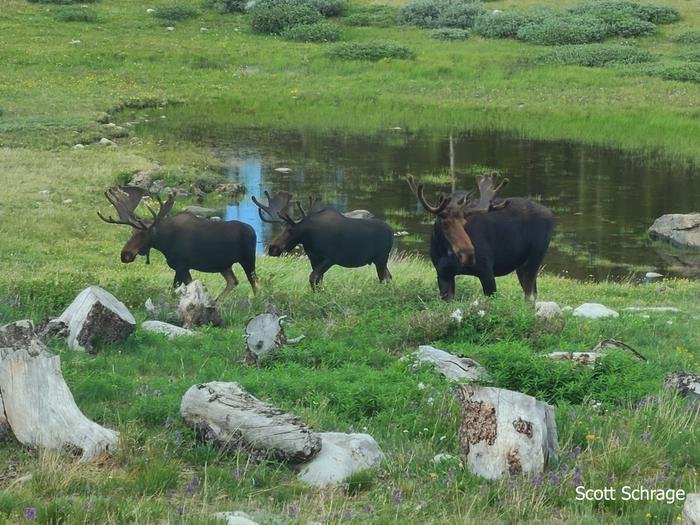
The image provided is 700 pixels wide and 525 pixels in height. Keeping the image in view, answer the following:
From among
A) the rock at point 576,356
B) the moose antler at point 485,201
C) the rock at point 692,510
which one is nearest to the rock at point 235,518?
the rock at point 692,510

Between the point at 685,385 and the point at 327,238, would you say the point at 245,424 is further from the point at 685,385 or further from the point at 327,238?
the point at 327,238

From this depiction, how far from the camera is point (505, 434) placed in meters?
7.09

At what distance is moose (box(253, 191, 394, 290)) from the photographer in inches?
605

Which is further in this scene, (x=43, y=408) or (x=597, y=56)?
(x=597, y=56)

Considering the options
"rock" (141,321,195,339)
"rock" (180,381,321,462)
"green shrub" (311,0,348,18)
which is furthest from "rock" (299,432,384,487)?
"green shrub" (311,0,348,18)

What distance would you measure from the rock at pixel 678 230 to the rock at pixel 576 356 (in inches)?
594

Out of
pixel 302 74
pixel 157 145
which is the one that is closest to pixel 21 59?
pixel 302 74

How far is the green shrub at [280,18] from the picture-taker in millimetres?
52594

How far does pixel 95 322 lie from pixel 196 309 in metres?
1.80

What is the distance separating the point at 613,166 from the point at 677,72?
485 inches

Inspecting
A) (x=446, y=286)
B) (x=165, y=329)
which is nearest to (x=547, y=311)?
(x=446, y=286)

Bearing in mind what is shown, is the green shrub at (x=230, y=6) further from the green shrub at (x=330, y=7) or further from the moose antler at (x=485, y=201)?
the moose antler at (x=485, y=201)

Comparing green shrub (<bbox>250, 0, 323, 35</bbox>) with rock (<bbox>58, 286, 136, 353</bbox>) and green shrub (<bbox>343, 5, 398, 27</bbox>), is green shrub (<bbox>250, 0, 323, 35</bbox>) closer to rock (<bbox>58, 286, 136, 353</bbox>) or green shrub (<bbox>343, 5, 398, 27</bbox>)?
green shrub (<bbox>343, 5, 398, 27</bbox>)

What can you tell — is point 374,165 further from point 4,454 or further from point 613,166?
point 4,454
